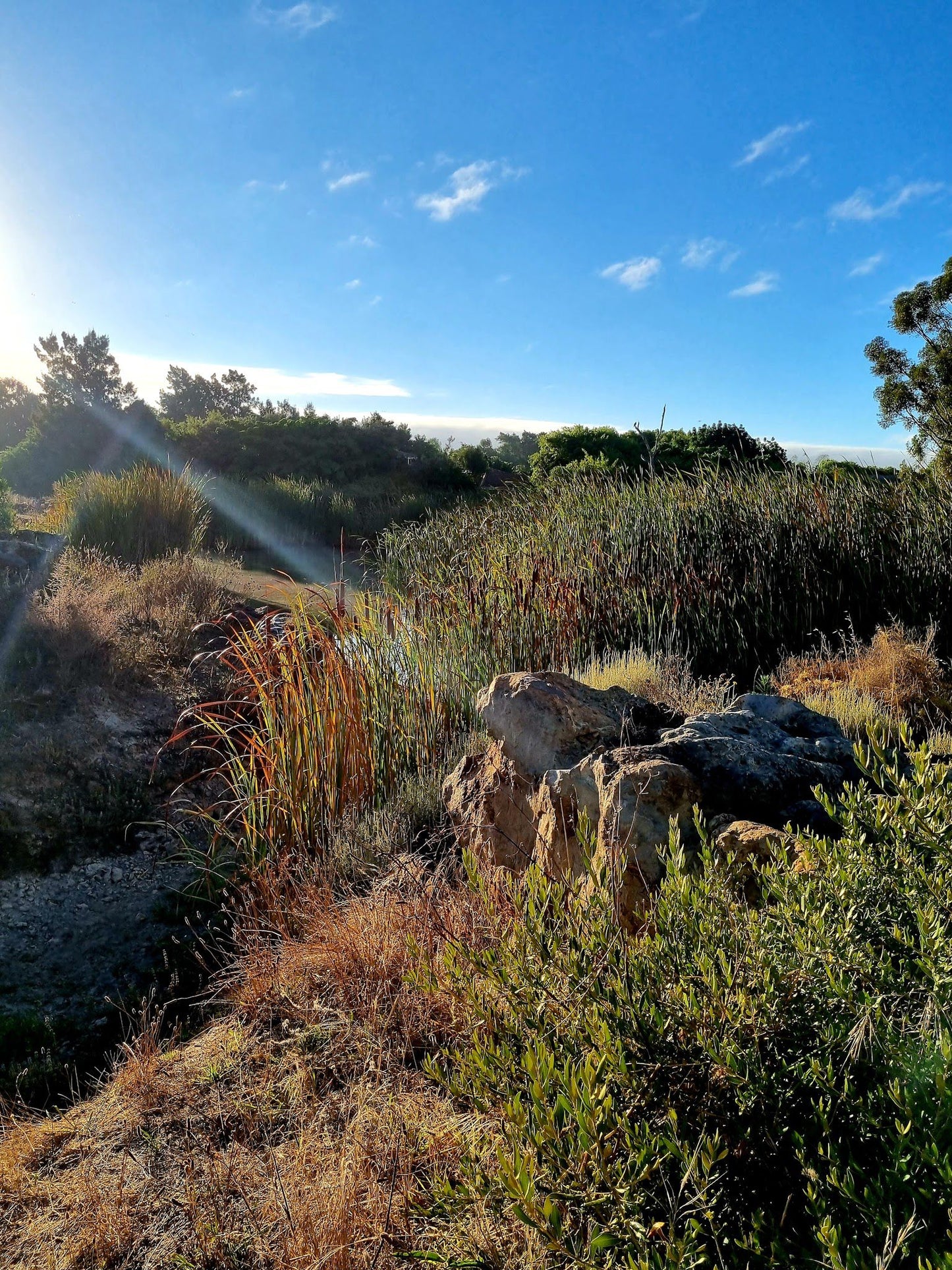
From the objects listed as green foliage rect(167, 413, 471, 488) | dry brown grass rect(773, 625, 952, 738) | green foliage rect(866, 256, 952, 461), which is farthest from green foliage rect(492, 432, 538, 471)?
dry brown grass rect(773, 625, 952, 738)

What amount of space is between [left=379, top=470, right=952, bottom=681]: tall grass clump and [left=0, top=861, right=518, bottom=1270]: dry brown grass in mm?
2443

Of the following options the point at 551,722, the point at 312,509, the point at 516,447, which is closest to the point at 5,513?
the point at 312,509

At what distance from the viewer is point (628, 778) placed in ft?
7.22

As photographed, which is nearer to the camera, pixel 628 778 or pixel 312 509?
pixel 628 778

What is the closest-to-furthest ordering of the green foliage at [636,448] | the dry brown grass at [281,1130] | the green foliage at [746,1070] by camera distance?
1. the green foliage at [746,1070]
2. the dry brown grass at [281,1130]
3. the green foliage at [636,448]

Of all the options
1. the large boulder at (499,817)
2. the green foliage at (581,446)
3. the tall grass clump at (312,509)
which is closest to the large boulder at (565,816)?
the large boulder at (499,817)

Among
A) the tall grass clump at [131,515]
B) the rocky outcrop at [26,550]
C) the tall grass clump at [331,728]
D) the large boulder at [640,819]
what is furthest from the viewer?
the tall grass clump at [131,515]

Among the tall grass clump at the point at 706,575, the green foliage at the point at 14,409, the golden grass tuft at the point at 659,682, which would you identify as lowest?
the golden grass tuft at the point at 659,682

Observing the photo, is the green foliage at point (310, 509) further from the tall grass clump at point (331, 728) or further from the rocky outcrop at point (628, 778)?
the rocky outcrop at point (628, 778)

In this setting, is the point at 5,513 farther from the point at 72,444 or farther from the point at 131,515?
the point at 72,444

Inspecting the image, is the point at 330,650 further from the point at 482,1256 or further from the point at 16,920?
the point at 482,1256

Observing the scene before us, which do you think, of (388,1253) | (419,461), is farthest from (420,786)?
(419,461)

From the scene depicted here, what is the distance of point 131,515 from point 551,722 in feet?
30.6

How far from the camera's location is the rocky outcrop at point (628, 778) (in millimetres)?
2135
